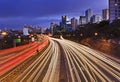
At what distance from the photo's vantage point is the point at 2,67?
102ft

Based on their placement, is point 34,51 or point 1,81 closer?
point 1,81

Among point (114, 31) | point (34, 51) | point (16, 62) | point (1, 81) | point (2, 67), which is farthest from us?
point (114, 31)

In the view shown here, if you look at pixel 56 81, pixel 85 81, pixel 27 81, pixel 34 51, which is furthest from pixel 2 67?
pixel 34 51

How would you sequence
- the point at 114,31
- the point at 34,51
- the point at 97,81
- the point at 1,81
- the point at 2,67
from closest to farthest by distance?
the point at 97,81 < the point at 1,81 < the point at 2,67 < the point at 34,51 < the point at 114,31

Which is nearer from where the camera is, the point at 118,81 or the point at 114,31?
the point at 118,81

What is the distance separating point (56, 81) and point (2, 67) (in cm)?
849

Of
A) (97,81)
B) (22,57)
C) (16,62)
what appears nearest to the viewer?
(97,81)

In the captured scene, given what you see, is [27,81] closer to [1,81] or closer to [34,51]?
[1,81]

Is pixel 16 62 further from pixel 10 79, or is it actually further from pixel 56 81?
Answer: pixel 56 81

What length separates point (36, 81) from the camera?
25.1 meters

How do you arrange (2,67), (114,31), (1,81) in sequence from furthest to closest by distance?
(114,31) < (2,67) < (1,81)

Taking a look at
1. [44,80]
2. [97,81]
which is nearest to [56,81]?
[44,80]

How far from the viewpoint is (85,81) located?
24094 mm

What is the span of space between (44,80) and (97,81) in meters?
4.34
